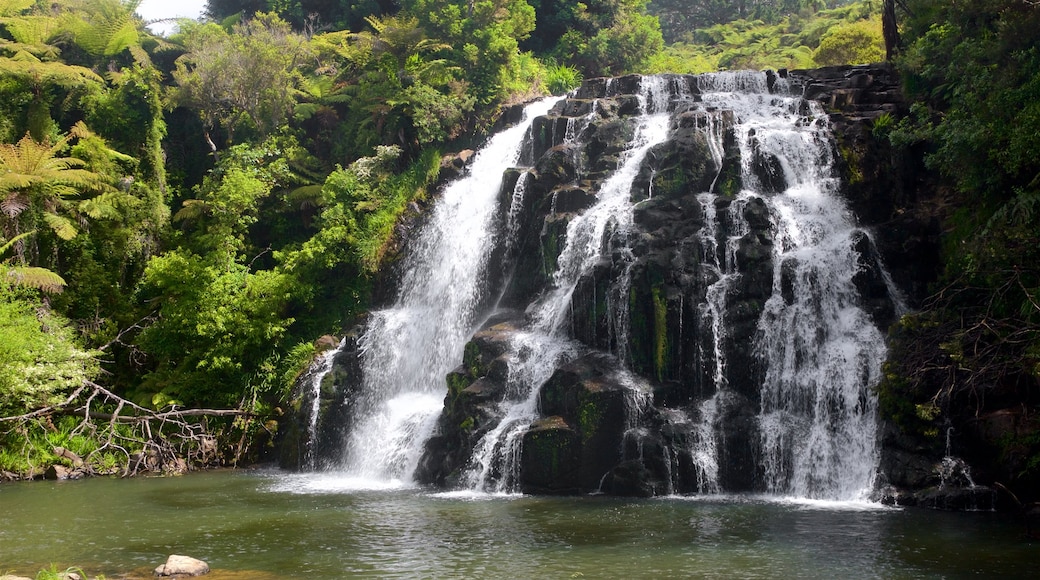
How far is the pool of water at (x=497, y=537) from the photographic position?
12242 mm

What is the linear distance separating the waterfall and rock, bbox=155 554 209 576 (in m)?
9.26

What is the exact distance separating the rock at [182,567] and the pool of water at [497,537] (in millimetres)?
277

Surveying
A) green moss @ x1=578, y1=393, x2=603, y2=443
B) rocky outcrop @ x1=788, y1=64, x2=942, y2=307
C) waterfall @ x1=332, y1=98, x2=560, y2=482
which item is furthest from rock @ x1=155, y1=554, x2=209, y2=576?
rocky outcrop @ x1=788, y1=64, x2=942, y2=307

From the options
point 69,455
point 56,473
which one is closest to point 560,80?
point 69,455

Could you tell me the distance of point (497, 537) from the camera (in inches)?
566

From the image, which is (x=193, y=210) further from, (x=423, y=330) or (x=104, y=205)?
(x=423, y=330)

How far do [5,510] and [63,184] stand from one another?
1256cm

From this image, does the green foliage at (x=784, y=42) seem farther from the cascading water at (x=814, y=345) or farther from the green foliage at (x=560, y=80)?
the cascading water at (x=814, y=345)

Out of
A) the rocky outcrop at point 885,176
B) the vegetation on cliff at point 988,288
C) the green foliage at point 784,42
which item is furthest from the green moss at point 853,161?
the green foliage at point 784,42

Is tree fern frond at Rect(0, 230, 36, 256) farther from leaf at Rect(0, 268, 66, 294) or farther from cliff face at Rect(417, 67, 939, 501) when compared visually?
cliff face at Rect(417, 67, 939, 501)

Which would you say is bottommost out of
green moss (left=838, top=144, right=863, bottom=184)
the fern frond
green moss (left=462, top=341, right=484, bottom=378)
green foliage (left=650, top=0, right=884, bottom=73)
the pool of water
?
the pool of water

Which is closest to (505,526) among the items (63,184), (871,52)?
(63,184)

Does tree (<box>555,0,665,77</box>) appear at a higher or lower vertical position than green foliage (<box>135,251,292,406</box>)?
higher

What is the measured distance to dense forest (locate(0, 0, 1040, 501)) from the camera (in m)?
17.7
